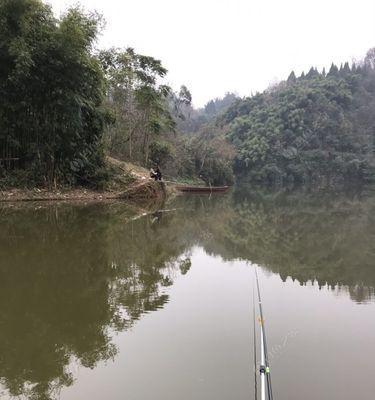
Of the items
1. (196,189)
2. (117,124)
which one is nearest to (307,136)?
(196,189)

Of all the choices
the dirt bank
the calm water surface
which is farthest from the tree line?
the calm water surface

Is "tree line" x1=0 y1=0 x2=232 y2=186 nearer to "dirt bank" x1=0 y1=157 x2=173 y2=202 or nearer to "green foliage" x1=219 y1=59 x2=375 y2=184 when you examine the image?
"dirt bank" x1=0 y1=157 x2=173 y2=202

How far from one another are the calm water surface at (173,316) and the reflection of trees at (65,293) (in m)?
0.02


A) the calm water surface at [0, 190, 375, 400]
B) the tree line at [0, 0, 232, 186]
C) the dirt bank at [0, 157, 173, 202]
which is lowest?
the calm water surface at [0, 190, 375, 400]

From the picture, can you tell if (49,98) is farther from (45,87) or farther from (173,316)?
(173,316)

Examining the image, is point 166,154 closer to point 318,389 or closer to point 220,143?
point 220,143

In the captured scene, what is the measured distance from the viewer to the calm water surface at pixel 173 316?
3414 millimetres

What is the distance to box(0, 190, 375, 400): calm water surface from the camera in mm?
3414

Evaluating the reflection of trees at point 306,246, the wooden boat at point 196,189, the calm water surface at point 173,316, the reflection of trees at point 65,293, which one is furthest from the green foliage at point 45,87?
the wooden boat at point 196,189

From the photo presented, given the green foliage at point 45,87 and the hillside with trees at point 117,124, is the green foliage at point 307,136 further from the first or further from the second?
the green foliage at point 45,87

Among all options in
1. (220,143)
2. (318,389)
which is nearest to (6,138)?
(318,389)

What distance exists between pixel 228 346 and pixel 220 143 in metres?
40.9

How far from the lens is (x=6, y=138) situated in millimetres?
15742

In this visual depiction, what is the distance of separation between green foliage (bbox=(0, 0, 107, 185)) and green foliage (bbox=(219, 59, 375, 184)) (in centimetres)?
3645
